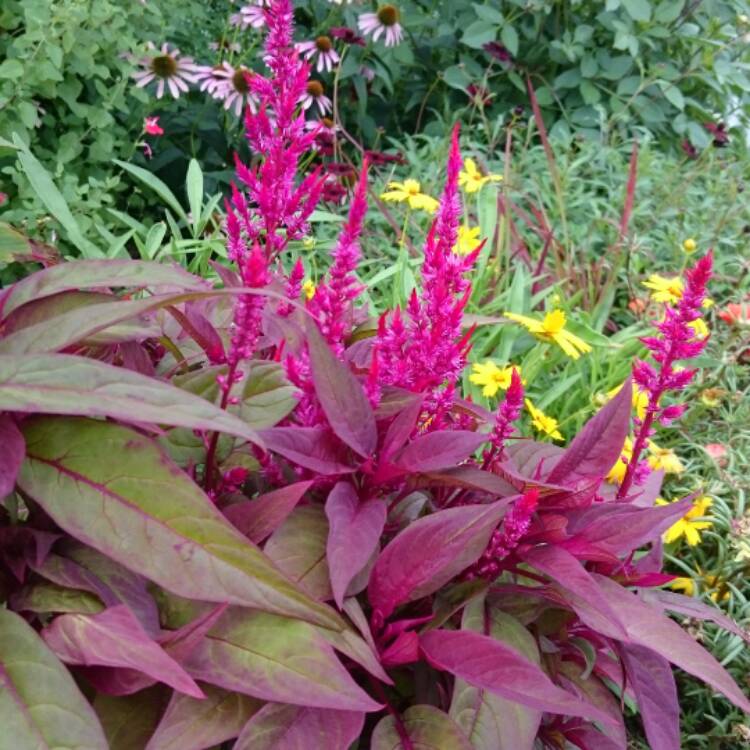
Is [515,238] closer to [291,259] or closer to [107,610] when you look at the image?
[291,259]

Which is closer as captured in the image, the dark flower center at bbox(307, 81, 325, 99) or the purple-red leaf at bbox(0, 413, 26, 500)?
the purple-red leaf at bbox(0, 413, 26, 500)

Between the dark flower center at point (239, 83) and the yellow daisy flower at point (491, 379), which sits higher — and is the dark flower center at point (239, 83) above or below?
above

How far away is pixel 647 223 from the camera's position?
3.20m

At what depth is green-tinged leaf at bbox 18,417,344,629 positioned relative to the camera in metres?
0.76

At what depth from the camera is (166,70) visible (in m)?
3.10

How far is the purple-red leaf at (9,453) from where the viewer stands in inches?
29.9

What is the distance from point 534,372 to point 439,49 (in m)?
2.72

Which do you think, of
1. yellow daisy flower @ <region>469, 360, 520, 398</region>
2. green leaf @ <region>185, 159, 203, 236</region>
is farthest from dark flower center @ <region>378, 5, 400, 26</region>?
yellow daisy flower @ <region>469, 360, 520, 398</region>

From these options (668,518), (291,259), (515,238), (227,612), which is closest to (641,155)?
(515,238)

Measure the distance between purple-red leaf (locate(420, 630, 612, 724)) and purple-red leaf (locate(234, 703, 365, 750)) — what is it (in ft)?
0.32

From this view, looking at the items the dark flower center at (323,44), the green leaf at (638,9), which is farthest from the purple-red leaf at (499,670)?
the green leaf at (638,9)

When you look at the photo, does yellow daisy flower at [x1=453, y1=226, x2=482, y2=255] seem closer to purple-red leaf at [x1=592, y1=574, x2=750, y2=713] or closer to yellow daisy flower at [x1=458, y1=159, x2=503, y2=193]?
yellow daisy flower at [x1=458, y1=159, x2=503, y2=193]

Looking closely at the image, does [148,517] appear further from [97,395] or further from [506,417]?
[506,417]

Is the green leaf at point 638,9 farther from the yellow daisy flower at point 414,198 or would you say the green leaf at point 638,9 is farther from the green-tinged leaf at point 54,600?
the green-tinged leaf at point 54,600
